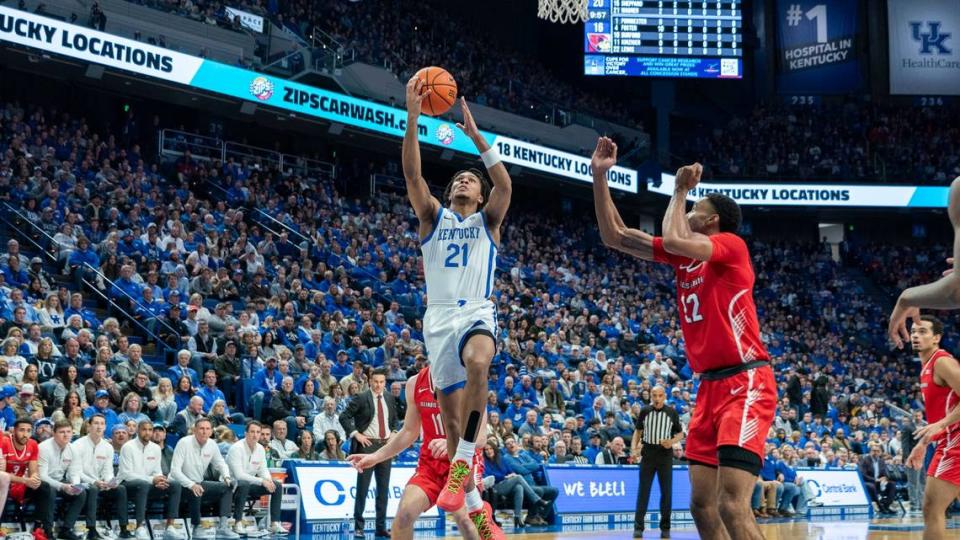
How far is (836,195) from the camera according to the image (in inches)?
1452

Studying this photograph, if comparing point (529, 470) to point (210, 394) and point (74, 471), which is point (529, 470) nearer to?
point (210, 394)

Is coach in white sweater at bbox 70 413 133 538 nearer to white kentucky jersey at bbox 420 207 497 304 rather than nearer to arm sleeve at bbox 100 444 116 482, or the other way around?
arm sleeve at bbox 100 444 116 482

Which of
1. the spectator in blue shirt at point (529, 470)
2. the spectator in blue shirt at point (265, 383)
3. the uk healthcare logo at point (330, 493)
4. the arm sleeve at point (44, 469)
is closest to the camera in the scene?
the arm sleeve at point (44, 469)

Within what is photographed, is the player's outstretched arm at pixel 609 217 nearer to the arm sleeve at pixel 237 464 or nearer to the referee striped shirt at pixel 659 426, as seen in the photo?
the arm sleeve at pixel 237 464

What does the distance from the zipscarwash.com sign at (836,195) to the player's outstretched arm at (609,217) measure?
30.7 metres

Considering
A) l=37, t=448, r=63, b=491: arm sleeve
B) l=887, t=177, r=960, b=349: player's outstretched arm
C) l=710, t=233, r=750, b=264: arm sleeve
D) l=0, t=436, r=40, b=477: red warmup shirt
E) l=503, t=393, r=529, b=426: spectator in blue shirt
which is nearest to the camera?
l=887, t=177, r=960, b=349: player's outstretched arm

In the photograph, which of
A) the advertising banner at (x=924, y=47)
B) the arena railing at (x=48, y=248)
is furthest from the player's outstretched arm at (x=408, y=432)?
the advertising banner at (x=924, y=47)

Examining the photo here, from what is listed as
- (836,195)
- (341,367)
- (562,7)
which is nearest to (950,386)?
(562,7)

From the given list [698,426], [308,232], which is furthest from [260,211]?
[698,426]

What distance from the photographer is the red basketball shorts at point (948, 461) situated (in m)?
7.33

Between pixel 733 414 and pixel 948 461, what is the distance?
8.46 ft

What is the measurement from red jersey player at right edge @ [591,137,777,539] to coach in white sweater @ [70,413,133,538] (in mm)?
8460

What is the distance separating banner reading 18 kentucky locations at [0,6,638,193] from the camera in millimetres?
20969

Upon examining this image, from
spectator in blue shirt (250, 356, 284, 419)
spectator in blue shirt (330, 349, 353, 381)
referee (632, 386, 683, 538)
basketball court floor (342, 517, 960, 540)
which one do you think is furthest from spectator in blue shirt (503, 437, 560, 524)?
spectator in blue shirt (250, 356, 284, 419)
